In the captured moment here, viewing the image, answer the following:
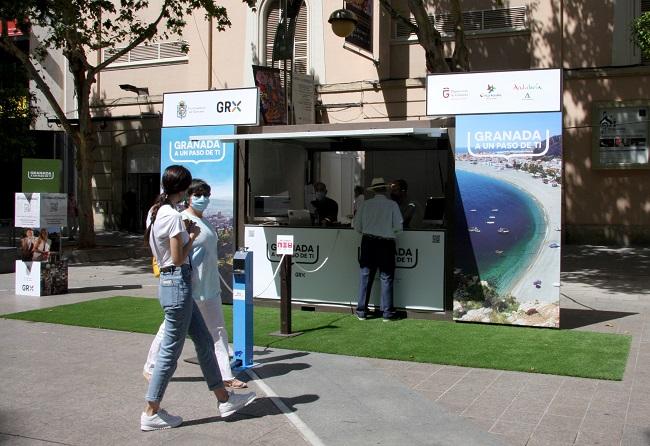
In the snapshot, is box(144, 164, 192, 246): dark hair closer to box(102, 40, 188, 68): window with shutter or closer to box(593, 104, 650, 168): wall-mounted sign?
box(593, 104, 650, 168): wall-mounted sign

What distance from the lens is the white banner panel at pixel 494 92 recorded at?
8.53 metres

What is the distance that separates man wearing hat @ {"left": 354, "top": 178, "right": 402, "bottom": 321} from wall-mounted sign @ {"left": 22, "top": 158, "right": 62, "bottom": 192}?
6476 mm

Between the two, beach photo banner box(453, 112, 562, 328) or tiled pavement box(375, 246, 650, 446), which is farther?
beach photo banner box(453, 112, 562, 328)

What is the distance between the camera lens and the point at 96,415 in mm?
5504

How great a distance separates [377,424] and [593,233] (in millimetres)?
15588

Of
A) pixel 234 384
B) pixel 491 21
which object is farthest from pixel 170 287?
pixel 491 21

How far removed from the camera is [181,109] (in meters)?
10.8

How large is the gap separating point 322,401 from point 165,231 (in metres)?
2.07

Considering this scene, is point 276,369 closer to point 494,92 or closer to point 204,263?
point 204,263

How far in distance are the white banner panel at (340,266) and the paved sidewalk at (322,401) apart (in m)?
2.45

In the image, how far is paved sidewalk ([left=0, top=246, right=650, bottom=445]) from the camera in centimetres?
502

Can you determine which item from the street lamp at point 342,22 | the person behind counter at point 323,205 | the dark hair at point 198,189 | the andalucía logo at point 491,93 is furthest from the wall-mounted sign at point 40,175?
the andalucía logo at point 491,93

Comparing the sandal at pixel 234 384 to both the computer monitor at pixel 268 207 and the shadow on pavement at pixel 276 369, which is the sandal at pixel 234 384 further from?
the computer monitor at pixel 268 207

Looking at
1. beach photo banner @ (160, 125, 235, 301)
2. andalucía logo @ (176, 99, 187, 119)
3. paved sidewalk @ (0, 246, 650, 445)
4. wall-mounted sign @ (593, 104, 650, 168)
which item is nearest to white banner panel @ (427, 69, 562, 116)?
paved sidewalk @ (0, 246, 650, 445)
